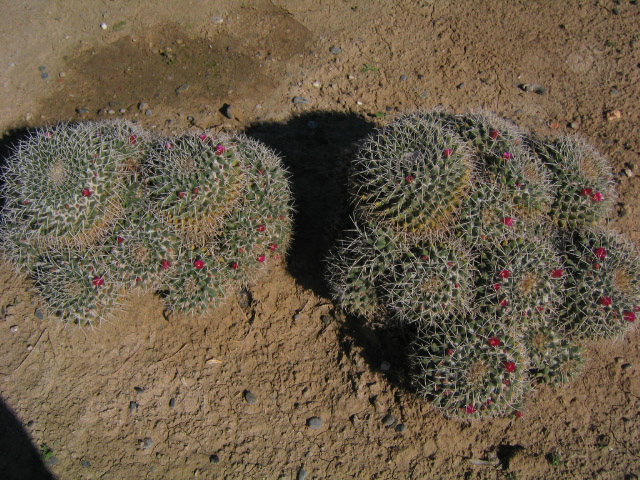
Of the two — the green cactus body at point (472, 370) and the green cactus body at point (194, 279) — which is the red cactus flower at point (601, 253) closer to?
the green cactus body at point (472, 370)

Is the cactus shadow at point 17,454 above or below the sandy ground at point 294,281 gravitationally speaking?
below

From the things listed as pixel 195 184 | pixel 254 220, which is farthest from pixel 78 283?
pixel 254 220

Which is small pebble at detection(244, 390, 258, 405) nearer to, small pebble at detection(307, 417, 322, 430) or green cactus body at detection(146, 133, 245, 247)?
small pebble at detection(307, 417, 322, 430)

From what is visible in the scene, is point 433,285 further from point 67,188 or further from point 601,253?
point 67,188

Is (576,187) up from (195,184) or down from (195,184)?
up

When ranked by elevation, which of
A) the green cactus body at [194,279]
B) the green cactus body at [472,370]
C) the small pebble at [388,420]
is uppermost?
the green cactus body at [472,370]

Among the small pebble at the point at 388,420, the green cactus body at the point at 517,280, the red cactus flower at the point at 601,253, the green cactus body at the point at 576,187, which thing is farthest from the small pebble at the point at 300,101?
the small pebble at the point at 388,420
